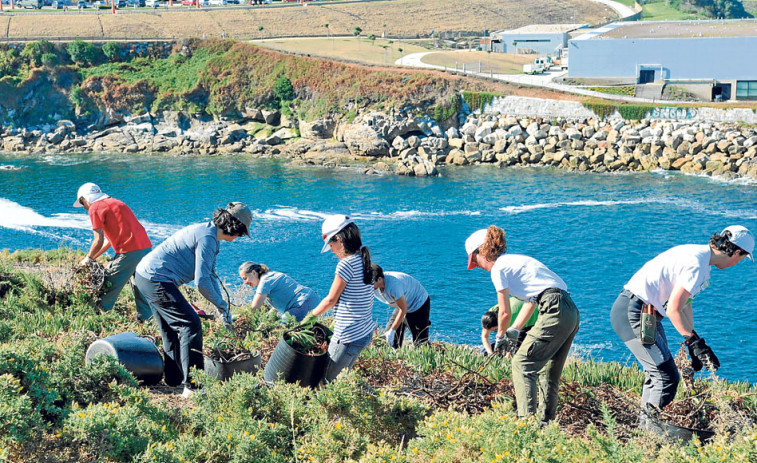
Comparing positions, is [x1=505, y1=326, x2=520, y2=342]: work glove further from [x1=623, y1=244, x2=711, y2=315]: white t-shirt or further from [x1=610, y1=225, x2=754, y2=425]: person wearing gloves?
[x1=623, y1=244, x2=711, y2=315]: white t-shirt

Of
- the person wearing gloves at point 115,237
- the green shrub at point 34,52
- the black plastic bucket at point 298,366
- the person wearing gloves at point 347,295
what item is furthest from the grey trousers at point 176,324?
the green shrub at point 34,52

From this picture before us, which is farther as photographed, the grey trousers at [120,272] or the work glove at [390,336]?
the grey trousers at [120,272]

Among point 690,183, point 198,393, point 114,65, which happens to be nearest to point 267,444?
point 198,393

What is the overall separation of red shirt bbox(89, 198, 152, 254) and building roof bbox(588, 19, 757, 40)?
5438cm

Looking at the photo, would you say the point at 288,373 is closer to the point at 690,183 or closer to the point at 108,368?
the point at 108,368

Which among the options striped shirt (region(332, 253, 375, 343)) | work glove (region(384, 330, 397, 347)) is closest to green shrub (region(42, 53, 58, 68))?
work glove (region(384, 330, 397, 347))

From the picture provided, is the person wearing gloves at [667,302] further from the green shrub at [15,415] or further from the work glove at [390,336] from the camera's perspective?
the green shrub at [15,415]

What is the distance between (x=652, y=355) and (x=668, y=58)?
176ft

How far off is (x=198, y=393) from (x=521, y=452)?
3121 mm

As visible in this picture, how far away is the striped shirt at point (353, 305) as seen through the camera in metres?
7.06

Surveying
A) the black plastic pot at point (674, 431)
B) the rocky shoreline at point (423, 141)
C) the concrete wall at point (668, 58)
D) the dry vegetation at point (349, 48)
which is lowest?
the rocky shoreline at point (423, 141)

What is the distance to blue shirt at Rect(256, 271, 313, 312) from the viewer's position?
10.4 m

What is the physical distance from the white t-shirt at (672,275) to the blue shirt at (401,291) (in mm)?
3258

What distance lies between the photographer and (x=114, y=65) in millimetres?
65438
